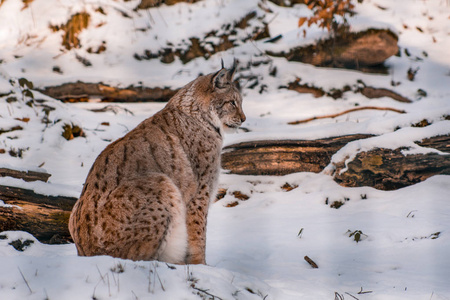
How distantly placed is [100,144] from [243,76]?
4.29 metres

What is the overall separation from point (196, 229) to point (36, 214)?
164 cm

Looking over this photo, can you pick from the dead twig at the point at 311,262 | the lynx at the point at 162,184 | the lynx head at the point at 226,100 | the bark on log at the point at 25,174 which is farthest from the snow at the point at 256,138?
the lynx head at the point at 226,100

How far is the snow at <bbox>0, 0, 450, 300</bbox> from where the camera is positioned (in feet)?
9.27

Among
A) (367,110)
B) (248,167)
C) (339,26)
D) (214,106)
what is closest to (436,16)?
(339,26)

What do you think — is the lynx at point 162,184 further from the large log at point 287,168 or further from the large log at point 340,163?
the large log at point 340,163

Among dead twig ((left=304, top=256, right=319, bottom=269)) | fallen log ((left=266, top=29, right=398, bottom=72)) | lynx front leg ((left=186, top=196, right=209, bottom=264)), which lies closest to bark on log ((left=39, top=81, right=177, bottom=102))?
fallen log ((left=266, top=29, right=398, bottom=72))

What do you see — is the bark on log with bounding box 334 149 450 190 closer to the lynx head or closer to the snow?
the snow

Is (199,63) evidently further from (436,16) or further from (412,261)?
(412,261)

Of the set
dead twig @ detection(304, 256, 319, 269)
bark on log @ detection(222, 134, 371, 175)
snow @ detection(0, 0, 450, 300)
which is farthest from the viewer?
bark on log @ detection(222, 134, 371, 175)

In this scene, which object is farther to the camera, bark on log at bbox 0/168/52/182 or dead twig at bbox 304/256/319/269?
bark on log at bbox 0/168/52/182

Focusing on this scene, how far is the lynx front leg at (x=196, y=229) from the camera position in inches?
148

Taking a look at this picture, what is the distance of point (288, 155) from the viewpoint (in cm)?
592

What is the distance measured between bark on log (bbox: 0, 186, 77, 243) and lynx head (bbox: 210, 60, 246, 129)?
5.81ft

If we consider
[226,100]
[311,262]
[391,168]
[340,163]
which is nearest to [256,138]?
[340,163]
